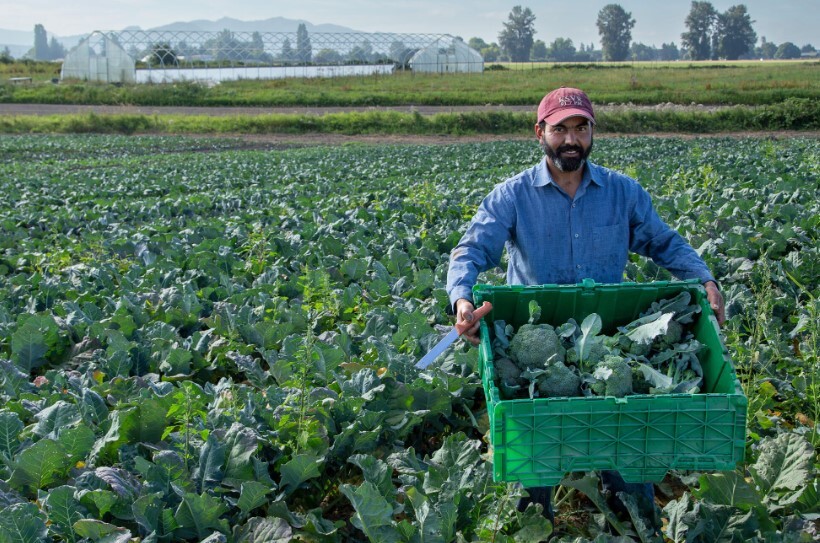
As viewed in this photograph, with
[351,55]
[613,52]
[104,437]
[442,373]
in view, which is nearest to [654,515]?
[442,373]

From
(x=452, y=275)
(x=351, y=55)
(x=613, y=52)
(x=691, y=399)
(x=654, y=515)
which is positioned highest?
(x=613, y=52)

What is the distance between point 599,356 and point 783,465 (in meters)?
1.00

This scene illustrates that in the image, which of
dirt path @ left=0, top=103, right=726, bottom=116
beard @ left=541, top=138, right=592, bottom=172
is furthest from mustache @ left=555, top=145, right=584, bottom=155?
dirt path @ left=0, top=103, right=726, bottom=116

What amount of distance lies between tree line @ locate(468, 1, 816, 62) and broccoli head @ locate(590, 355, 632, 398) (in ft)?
434

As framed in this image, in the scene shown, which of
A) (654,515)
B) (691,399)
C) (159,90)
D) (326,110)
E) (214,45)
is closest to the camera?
(691,399)

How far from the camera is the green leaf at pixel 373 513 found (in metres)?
2.66

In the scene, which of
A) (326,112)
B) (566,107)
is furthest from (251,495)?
(326,112)

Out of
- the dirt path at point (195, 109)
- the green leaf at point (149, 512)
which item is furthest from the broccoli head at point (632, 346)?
the dirt path at point (195, 109)

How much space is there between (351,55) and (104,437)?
57394mm

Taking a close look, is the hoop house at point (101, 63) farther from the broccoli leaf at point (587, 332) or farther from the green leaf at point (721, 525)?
the green leaf at point (721, 525)

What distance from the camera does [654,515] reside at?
2.90 m

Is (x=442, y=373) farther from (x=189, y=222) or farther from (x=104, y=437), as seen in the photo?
(x=189, y=222)

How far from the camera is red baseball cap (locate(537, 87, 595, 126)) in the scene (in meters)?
3.16

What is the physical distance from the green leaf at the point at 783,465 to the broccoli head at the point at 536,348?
3.43 ft
